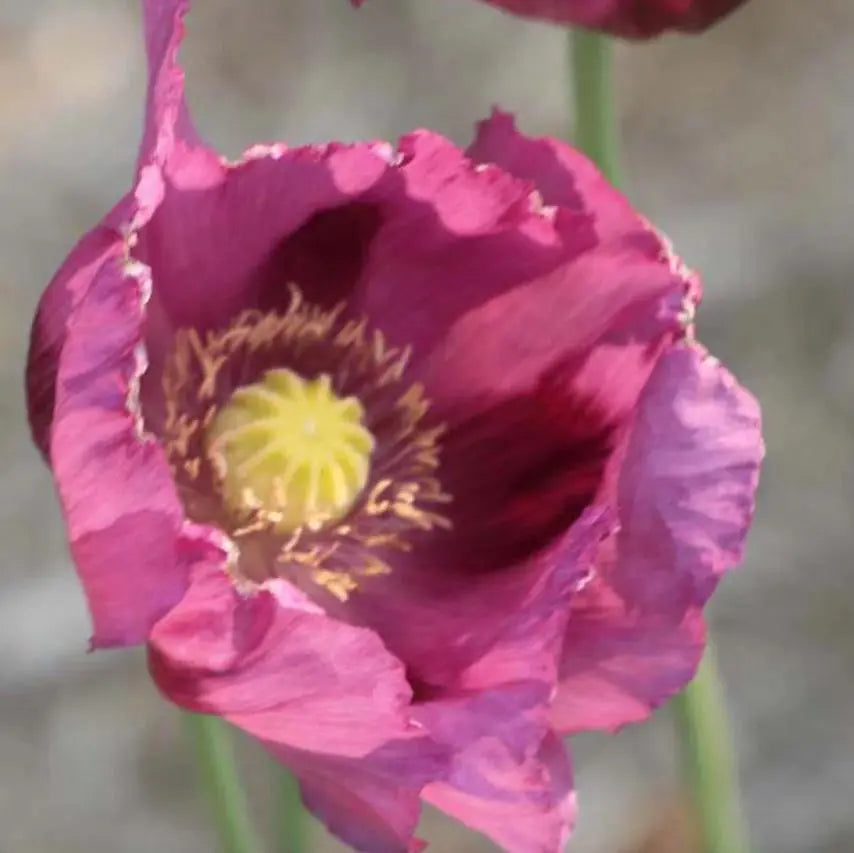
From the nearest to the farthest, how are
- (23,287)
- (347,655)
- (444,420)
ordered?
(347,655) → (444,420) → (23,287)

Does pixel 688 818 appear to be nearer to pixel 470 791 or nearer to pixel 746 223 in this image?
pixel 746 223

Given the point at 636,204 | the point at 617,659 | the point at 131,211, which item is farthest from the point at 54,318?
the point at 636,204

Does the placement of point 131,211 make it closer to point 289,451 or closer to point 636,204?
point 289,451

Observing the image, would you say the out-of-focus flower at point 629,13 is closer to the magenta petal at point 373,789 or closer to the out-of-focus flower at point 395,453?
the out-of-focus flower at point 395,453

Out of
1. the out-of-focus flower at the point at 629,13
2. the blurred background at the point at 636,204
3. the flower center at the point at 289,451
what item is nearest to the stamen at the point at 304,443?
the flower center at the point at 289,451

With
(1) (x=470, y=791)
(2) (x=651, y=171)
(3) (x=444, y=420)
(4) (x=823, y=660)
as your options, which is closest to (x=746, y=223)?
(2) (x=651, y=171)

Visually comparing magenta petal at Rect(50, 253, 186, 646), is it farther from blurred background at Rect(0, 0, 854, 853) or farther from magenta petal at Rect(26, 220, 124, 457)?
blurred background at Rect(0, 0, 854, 853)
